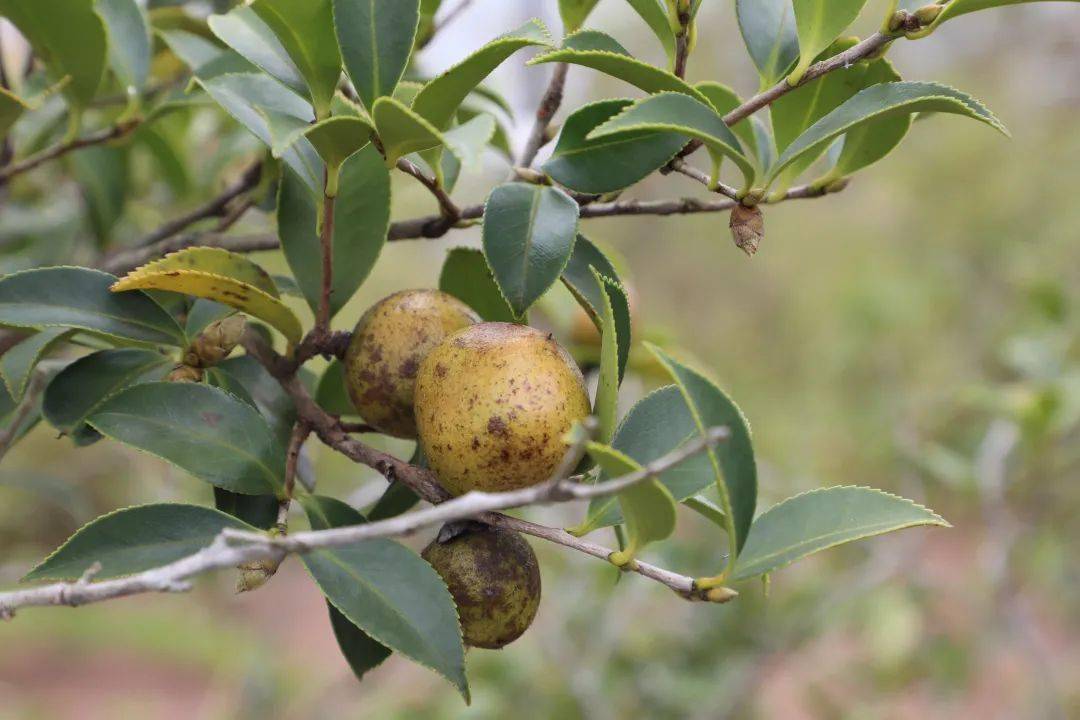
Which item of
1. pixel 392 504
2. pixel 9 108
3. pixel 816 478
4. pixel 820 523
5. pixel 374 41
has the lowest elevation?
pixel 816 478

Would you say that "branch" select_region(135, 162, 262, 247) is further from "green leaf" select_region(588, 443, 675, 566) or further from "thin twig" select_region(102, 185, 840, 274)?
"green leaf" select_region(588, 443, 675, 566)

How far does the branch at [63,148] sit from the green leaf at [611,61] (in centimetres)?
48

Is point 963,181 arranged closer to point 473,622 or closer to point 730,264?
point 730,264

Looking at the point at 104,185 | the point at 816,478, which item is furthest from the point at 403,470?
the point at 816,478

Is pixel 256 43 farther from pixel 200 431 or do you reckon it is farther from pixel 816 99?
pixel 816 99

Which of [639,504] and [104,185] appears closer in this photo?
[639,504]

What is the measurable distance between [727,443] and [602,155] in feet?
0.68

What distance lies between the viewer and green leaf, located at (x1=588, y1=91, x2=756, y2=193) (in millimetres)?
465

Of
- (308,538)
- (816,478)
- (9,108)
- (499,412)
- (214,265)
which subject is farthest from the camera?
(816,478)

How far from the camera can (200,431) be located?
0.55 m

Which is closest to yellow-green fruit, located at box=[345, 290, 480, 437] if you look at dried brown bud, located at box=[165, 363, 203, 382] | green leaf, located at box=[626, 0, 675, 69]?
dried brown bud, located at box=[165, 363, 203, 382]

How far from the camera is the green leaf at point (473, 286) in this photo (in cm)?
67

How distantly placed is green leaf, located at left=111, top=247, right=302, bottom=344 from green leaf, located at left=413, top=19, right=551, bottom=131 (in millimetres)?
154

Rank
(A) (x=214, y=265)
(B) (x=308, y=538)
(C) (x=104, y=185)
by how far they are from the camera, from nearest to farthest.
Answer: (B) (x=308, y=538)
(A) (x=214, y=265)
(C) (x=104, y=185)
